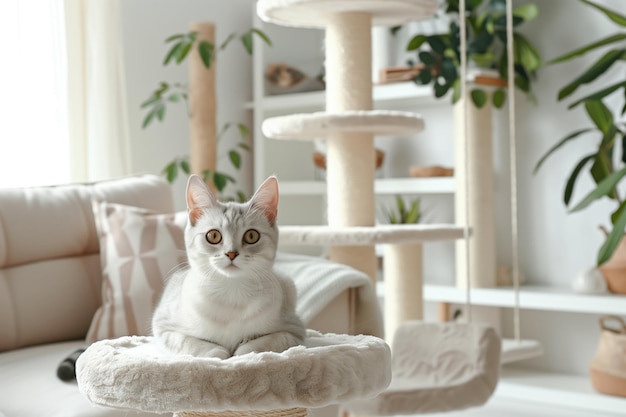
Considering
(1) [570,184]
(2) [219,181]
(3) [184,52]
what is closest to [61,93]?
(3) [184,52]

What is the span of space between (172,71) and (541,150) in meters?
1.65

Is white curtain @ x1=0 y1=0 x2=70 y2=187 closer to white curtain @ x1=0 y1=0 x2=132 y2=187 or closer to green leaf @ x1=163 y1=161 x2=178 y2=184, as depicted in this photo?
white curtain @ x1=0 y1=0 x2=132 y2=187

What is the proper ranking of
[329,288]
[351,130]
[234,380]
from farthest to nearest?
[351,130] → [329,288] → [234,380]

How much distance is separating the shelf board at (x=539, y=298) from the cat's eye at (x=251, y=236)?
2.28 metres

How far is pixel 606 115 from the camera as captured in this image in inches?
127

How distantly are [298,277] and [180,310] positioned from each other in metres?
1.11

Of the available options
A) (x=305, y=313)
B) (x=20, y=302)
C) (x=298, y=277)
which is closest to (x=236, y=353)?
(x=305, y=313)

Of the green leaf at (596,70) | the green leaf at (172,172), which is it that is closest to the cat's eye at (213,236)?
the green leaf at (596,70)

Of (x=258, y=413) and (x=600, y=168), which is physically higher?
(x=600, y=168)

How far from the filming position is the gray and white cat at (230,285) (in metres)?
1.24

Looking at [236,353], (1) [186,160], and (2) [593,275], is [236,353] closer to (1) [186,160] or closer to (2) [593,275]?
(2) [593,275]

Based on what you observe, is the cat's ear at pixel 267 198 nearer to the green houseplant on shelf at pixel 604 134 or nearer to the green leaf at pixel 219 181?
the green houseplant on shelf at pixel 604 134

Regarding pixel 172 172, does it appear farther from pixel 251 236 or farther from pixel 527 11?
pixel 251 236

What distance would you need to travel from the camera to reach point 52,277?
2457 millimetres
